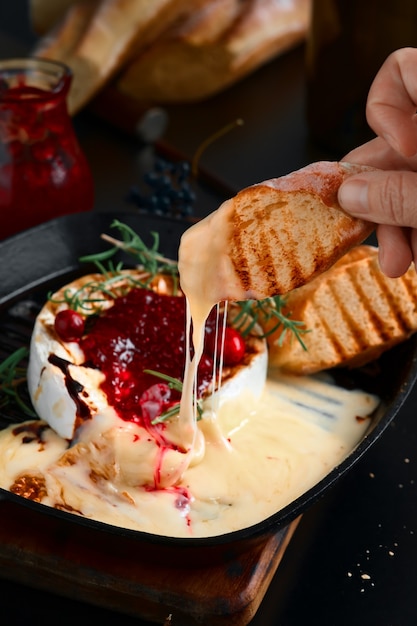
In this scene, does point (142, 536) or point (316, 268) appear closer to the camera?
point (142, 536)

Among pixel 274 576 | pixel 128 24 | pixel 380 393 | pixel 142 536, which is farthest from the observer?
pixel 128 24

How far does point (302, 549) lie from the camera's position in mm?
1655

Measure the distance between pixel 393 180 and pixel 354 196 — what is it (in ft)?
0.22

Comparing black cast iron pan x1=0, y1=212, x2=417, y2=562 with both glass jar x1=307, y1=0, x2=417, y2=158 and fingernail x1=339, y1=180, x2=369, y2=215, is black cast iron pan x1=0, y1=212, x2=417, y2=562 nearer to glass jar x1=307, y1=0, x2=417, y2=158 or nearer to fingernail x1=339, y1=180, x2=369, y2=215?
fingernail x1=339, y1=180, x2=369, y2=215

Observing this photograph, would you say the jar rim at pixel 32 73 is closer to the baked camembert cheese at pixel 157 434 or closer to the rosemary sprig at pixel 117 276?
the rosemary sprig at pixel 117 276

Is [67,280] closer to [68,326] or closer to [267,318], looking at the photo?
[68,326]

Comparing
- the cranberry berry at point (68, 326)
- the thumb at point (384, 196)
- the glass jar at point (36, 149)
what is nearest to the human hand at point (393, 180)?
the thumb at point (384, 196)

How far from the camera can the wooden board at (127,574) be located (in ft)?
4.77

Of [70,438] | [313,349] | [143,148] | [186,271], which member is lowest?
[143,148]

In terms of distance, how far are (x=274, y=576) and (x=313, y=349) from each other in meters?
0.50

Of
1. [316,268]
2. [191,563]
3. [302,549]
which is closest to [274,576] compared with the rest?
[302,549]

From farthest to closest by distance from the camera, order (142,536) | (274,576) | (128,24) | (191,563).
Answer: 1. (128,24)
2. (274,576)
3. (191,563)
4. (142,536)

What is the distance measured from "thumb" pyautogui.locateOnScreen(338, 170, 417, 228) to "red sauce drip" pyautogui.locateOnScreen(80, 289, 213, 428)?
1.66ft

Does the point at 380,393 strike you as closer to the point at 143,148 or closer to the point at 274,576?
the point at 274,576
